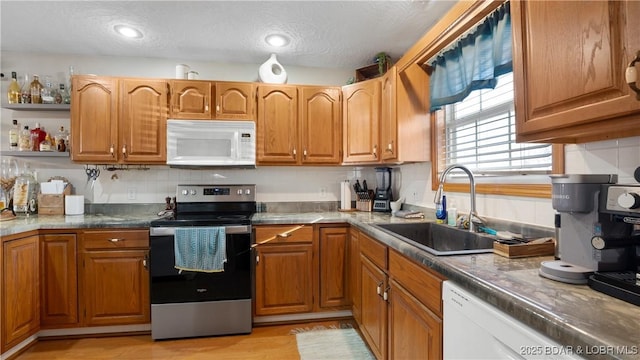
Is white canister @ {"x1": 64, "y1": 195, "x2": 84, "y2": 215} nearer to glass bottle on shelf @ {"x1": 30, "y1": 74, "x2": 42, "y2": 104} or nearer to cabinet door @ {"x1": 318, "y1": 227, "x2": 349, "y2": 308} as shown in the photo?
glass bottle on shelf @ {"x1": 30, "y1": 74, "x2": 42, "y2": 104}

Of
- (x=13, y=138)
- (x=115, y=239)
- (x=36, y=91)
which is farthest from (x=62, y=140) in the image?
(x=115, y=239)

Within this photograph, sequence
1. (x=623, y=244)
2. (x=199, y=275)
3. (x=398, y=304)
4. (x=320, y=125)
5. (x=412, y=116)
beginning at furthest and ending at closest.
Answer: (x=320, y=125) < (x=412, y=116) < (x=199, y=275) < (x=398, y=304) < (x=623, y=244)

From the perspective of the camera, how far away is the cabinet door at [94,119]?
8.19 feet

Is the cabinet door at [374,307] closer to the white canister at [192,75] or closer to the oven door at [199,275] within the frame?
the oven door at [199,275]

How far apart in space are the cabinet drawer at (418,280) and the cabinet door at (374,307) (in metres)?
0.18

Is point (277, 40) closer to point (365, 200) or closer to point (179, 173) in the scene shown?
point (179, 173)

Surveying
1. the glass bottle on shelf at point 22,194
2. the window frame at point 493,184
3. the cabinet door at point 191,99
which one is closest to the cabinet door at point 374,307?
the window frame at point 493,184

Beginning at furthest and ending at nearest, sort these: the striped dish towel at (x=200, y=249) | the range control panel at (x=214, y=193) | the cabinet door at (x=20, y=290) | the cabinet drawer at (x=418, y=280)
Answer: the range control panel at (x=214, y=193) < the striped dish towel at (x=200, y=249) < the cabinet door at (x=20, y=290) < the cabinet drawer at (x=418, y=280)

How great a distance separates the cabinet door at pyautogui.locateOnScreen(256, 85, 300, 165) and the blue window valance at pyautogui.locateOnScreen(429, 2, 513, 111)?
4.03ft

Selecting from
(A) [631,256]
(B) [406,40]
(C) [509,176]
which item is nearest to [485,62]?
(C) [509,176]

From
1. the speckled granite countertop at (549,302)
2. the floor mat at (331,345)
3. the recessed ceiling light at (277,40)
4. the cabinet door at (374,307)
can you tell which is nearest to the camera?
the speckled granite countertop at (549,302)

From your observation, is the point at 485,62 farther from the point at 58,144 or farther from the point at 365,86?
the point at 58,144

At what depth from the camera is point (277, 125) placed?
2725mm

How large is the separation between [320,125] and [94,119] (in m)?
1.94
